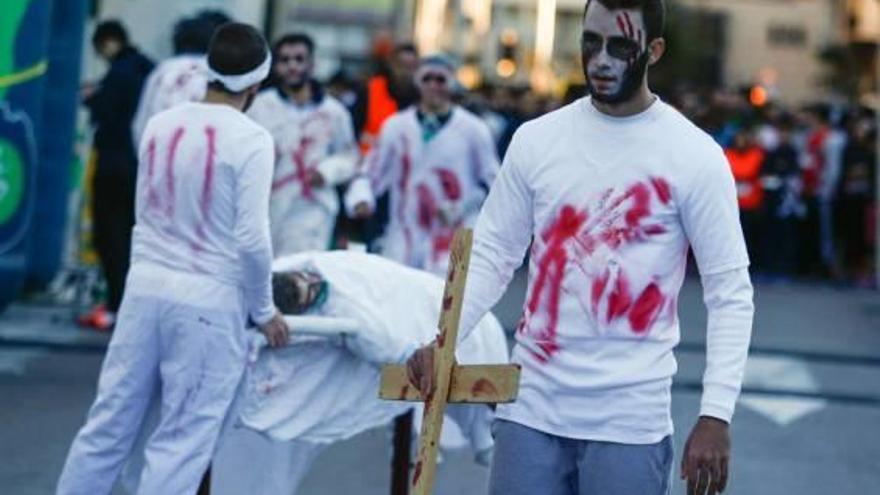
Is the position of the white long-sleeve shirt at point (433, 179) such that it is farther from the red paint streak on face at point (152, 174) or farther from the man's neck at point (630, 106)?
the man's neck at point (630, 106)

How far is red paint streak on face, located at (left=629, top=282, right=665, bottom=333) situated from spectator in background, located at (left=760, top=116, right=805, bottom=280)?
18.5 metres

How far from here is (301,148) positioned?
12023 millimetres

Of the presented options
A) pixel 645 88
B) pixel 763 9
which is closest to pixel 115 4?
pixel 645 88

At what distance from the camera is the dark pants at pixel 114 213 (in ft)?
46.6

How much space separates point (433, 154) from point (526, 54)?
82.2m

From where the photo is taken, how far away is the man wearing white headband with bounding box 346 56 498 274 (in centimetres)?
1215

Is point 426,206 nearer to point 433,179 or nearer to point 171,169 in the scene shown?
point 433,179

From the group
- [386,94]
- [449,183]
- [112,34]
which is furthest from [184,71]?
[386,94]

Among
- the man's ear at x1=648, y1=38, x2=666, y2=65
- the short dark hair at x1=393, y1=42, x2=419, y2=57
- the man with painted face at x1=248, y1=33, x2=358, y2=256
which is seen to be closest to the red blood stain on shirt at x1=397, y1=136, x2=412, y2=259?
the man with painted face at x1=248, y1=33, x2=358, y2=256

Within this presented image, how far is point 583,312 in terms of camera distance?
213 inches

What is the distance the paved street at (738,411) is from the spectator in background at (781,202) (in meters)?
5.33

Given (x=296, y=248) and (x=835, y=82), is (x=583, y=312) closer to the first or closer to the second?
(x=296, y=248)

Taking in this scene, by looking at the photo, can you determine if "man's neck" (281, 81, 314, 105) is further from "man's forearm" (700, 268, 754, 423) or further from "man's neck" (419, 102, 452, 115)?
"man's forearm" (700, 268, 754, 423)

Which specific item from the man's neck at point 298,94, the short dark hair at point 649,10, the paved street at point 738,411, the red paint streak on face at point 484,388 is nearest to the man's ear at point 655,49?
the short dark hair at point 649,10
